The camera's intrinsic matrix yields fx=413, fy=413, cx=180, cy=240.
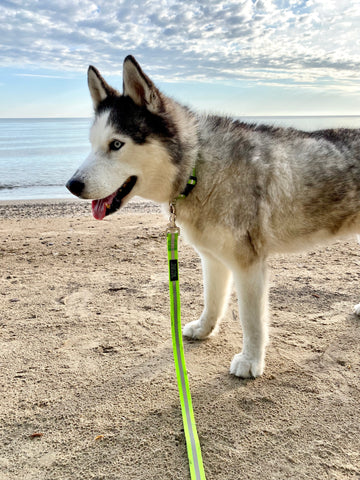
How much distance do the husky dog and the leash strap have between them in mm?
339

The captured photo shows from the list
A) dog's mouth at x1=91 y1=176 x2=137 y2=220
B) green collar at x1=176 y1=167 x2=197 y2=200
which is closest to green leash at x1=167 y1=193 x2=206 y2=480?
green collar at x1=176 y1=167 x2=197 y2=200

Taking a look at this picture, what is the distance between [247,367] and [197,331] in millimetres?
685

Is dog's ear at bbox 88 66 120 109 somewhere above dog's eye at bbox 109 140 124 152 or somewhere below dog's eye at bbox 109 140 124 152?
above

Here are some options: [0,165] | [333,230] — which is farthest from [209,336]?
[0,165]

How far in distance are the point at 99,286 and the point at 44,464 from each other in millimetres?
2556

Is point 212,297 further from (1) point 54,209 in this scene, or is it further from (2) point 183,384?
(1) point 54,209

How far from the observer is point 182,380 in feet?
8.64

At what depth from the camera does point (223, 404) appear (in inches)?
109

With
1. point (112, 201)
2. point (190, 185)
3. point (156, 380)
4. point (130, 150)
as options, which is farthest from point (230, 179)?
point (156, 380)

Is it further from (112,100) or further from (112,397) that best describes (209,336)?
(112,100)

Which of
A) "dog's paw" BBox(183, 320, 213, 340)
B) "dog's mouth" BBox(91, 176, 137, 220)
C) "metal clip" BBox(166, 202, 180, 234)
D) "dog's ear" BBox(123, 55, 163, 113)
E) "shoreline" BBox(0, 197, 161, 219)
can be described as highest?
"dog's ear" BBox(123, 55, 163, 113)

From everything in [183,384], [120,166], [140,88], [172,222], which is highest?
[140,88]

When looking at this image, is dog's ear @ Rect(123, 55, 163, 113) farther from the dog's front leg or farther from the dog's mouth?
the dog's front leg

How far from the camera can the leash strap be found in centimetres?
218
